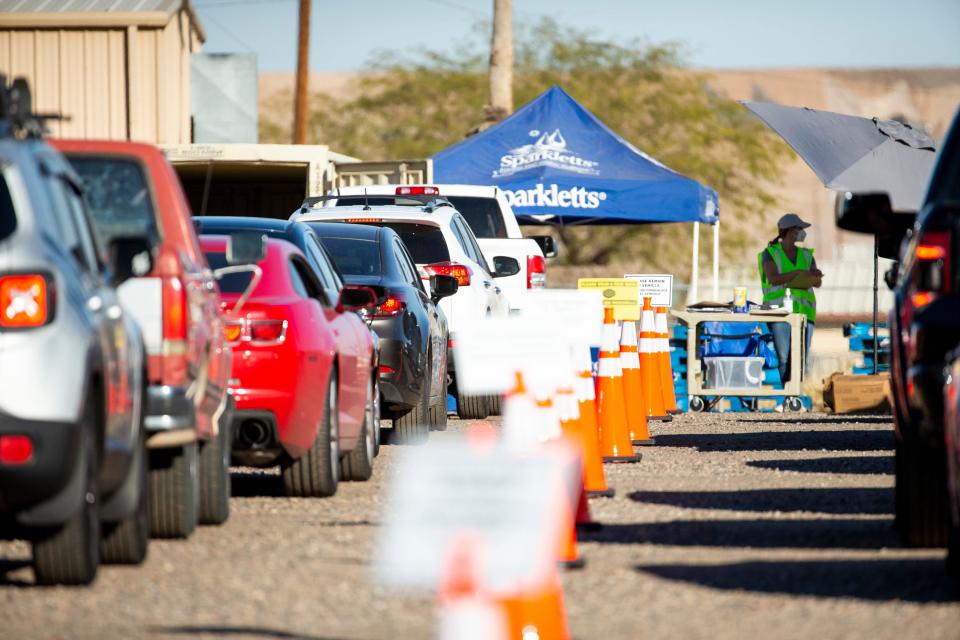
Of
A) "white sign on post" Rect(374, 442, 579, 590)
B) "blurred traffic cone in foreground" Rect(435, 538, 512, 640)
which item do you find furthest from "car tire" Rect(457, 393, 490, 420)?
"blurred traffic cone in foreground" Rect(435, 538, 512, 640)

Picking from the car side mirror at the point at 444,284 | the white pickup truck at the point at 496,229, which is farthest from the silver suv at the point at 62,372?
the white pickup truck at the point at 496,229

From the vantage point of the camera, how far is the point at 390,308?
14562mm

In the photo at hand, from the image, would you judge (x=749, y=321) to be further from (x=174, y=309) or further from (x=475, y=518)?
(x=475, y=518)

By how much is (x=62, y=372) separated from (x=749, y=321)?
14.3 metres

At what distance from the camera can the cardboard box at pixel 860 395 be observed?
20.6 meters

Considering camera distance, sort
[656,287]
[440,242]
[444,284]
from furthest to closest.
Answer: [656,287]
[440,242]
[444,284]

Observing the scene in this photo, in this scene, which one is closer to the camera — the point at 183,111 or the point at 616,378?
the point at 616,378

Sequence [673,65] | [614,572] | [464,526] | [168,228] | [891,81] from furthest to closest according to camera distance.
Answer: [891,81], [673,65], [168,228], [614,572], [464,526]

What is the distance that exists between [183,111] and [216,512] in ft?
82.6

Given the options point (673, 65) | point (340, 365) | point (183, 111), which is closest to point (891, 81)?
point (673, 65)

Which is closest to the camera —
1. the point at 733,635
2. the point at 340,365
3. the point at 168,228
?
the point at 733,635

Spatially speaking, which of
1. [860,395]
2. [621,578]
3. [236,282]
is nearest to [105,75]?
[860,395]

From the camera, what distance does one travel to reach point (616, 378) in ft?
41.8

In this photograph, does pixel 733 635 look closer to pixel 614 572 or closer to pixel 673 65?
pixel 614 572
